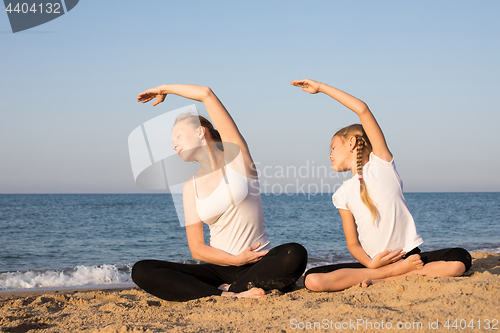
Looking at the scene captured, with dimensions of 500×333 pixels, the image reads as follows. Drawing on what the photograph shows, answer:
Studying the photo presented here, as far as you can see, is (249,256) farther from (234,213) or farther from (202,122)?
(202,122)

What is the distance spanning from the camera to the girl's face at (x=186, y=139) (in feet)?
9.46

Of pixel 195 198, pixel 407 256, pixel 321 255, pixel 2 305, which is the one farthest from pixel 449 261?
pixel 321 255

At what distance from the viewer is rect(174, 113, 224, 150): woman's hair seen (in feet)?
9.72

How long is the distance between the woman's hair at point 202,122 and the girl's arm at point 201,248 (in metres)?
0.42

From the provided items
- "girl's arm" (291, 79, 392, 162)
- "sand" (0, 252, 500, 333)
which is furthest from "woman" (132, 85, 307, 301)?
"girl's arm" (291, 79, 392, 162)

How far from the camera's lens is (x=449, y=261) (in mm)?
2924

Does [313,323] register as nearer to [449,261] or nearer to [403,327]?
[403,327]

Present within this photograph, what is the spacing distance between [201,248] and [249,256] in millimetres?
399

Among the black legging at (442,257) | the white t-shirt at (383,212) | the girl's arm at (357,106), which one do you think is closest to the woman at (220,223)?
the black legging at (442,257)

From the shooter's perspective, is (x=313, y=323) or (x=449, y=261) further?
(x=449, y=261)

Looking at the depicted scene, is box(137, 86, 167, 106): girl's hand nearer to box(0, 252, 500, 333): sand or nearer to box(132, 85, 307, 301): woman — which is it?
box(132, 85, 307, 301): woman

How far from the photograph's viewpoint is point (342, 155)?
3139 millimetres

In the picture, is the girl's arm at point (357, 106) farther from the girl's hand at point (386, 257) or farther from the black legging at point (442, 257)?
the black legging at point (442, 257)

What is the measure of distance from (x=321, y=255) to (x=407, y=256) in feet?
19.4
